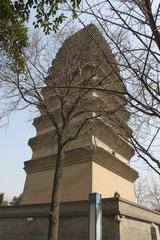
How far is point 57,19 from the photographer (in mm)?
5891

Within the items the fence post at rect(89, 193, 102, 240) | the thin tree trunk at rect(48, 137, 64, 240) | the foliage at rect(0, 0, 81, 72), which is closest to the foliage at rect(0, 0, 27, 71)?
the foliage at rect(0, 0, 81, 72)

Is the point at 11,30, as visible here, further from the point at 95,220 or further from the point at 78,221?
the point at 78,221

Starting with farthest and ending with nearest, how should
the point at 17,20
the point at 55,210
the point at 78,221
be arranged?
the point at 78,221
the point at 55,210
the point at 17,20

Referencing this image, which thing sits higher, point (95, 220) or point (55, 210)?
point (55, 210)

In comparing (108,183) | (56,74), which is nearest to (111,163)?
(108,183)

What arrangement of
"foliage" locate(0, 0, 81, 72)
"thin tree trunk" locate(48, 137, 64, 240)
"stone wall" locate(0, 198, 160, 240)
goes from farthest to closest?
"stone wall" locate(0, 198, 160, 240), "thin tree trunk" locate(48, 137, 64, 240), "foliage" locate(0, 0, 81, 72)

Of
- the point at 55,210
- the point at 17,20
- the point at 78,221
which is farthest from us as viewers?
the point at 78,221

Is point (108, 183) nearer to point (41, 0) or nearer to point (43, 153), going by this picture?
point (43, 153)

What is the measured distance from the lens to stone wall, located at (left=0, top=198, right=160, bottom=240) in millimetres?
11422

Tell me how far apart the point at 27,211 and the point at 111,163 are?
15.2 feet

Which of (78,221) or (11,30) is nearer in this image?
(11,30)

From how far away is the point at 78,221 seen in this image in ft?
40.4

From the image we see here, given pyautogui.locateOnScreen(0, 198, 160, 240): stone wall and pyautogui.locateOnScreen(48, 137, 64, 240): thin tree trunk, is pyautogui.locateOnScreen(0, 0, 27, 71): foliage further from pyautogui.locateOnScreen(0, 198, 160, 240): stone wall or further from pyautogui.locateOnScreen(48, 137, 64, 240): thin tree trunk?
pyautogui.locateOnScreen(0, 198, 160, 240): stone wall

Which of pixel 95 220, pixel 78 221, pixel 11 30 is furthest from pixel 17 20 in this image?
pixel 78 221
